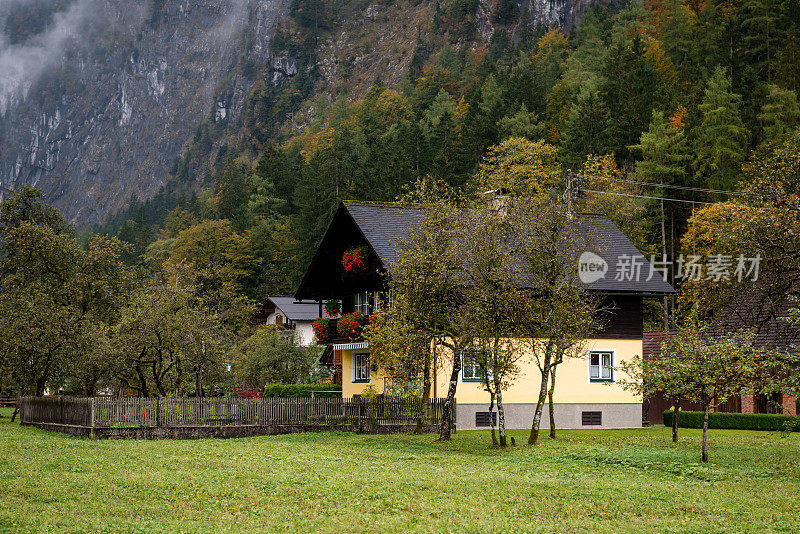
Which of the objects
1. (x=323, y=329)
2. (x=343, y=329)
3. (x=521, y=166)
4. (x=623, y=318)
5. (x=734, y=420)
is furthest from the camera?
(x=521, y=166)

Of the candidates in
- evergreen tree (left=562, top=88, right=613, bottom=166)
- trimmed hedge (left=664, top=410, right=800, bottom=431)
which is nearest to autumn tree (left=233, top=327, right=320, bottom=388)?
trimmed hedge (left=664, top=410, right=800, bottom=431)

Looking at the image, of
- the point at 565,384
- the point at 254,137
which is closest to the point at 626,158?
the point at 565,384

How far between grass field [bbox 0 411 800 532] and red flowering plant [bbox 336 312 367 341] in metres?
12.2

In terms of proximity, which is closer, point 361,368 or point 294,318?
point 361,368

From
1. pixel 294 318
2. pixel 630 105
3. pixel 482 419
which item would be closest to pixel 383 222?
pixel 482 419

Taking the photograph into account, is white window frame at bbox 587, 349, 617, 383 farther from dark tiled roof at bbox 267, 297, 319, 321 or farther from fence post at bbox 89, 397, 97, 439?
dark tiled roof at bbox 267, 297, 319, 321

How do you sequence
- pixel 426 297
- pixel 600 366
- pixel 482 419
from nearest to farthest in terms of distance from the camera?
pixel 426 297
pixel 482 419
pixel 600 366

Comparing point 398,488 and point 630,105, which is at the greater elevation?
point 630,105

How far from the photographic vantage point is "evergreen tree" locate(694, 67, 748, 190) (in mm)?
61594

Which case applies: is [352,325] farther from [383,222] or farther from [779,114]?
[779,114]

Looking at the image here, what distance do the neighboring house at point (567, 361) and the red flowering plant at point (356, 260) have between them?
0.97 ft

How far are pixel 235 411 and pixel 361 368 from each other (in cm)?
952

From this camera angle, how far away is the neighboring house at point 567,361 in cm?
3909

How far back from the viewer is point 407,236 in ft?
129
